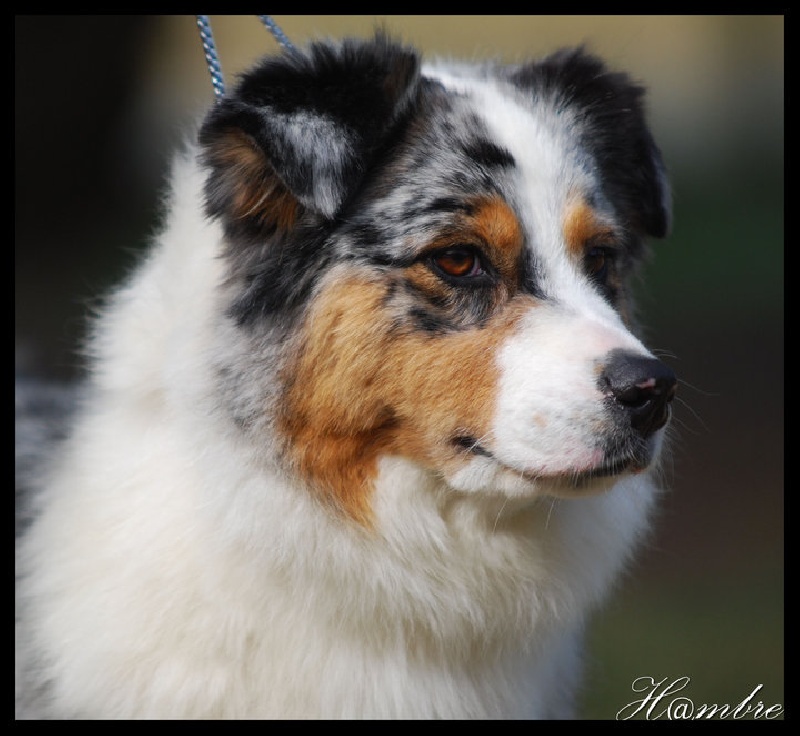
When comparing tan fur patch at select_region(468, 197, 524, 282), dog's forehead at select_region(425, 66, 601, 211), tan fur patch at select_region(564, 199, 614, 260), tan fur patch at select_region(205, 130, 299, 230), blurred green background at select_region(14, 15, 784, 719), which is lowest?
blurred green background at select_region(14, 15, 784, 719)

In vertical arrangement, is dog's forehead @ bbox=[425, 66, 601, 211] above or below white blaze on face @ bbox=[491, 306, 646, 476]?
above

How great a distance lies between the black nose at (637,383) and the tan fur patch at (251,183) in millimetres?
1161

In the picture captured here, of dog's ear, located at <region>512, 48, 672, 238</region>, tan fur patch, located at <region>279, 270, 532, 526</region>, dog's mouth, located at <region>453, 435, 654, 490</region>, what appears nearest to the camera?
dog's mouth, located at <region>453, 435, 654, 490</region>

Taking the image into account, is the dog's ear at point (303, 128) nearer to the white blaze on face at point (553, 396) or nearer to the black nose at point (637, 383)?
the white blaze on face at point (553, 396)

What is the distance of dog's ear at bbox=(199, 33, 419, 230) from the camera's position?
3264 mm

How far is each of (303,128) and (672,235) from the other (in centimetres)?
1068

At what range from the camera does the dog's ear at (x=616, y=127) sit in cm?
388

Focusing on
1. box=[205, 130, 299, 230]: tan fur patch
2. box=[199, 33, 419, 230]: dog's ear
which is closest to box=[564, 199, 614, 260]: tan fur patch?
box=[199, 33, 419, 230]: dog's ear

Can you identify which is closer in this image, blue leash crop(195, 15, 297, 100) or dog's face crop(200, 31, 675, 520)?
dog's face crop(200, 31, 675, 520)

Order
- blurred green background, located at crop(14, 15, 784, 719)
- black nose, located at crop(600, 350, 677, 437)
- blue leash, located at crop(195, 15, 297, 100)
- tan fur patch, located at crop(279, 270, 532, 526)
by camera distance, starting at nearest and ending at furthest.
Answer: black nose, located at crop(600, 350, 677, 437)
tan fur patch, located at crop(279, 270, 532, 526)
blue leash, located at crop(195, 15, 297, 100)
blurred green background, located at crop(14, 15, 784, 719)

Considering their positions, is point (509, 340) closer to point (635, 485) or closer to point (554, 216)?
point (554, 216)

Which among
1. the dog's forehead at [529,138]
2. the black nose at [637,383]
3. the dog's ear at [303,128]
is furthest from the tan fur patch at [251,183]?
the black nose at [637,383]

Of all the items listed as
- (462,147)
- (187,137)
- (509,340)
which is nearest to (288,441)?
(509,340)

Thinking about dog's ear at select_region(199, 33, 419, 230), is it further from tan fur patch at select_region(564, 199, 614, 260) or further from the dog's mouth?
the dog's mouth
